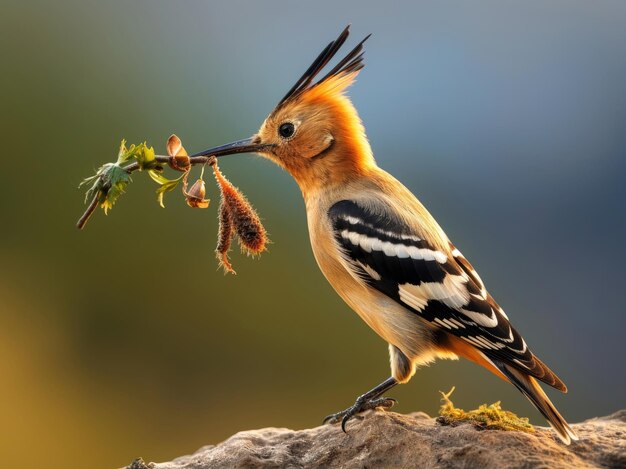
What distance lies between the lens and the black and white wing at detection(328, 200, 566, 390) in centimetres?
375

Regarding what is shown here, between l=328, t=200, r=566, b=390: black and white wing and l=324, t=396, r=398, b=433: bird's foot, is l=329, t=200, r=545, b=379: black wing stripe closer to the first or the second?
l=328, t=200, r=566, b=390: black and white wing

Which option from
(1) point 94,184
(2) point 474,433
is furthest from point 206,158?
(2) point 474,433

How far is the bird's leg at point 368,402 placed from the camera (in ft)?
13.1

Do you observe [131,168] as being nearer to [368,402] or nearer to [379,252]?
[379,252]

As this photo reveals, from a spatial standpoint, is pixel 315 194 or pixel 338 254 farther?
pixel 315 194

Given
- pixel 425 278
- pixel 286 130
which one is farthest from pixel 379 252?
pixel 286 130

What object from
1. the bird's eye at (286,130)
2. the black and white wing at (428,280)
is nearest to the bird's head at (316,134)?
the bird's eye at (286,130)

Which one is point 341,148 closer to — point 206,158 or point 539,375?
point 206,158

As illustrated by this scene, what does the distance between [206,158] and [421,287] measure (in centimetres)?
134

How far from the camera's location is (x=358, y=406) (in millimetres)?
4031

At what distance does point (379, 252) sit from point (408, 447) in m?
1.06

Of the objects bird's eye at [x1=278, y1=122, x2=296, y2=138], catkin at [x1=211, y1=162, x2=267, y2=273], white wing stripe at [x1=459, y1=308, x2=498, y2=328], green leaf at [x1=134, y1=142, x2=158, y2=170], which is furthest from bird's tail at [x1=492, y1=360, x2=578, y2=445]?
green leaf at [x1=134, y1=142, x2=158, y2=170]

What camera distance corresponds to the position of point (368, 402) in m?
4.08

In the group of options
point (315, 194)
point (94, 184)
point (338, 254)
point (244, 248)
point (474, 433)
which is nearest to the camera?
point (94, 184)
